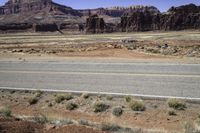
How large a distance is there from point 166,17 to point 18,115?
165m

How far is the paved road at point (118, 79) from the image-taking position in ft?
48.4

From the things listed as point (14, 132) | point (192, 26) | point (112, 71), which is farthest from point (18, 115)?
point (192, 26)

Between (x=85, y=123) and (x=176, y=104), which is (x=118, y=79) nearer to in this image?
(x=176, y=104)

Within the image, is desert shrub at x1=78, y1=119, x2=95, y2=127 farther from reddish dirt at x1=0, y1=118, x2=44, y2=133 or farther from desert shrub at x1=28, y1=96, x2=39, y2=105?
desert shrub at x1=28, y1=96, x2=39, y2=105

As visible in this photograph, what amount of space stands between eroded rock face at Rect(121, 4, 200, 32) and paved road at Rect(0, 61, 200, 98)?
479 ft

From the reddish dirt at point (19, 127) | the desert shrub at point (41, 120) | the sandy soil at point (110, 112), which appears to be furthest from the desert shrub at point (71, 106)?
the reddish dirt at point (19, 127)

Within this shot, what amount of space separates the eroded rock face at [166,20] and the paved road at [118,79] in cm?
14613

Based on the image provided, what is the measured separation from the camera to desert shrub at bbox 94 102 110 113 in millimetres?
12336

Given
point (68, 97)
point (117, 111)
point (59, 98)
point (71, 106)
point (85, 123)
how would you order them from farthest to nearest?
point (68, 97)
point (59, 98)
point (71, 106)
point (117, 111)
point (85, 123)

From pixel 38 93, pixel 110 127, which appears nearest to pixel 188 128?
pixel 110 127

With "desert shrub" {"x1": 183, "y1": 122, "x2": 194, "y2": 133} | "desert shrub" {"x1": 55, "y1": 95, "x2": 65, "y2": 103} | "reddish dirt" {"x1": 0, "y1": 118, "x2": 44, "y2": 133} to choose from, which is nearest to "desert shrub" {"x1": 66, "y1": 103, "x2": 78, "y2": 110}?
"desert shrub" {"x1": 55, "y1": 95, "x2": 65, "y2": 103}

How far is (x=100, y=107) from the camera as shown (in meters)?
12.4

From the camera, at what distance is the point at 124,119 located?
37.3ft

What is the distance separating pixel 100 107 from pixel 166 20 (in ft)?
535
